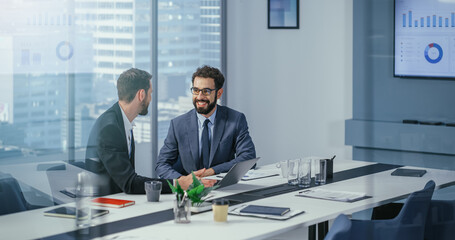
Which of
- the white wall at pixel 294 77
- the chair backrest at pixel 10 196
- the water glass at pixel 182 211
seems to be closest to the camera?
the chair backrest at pixel 10 196

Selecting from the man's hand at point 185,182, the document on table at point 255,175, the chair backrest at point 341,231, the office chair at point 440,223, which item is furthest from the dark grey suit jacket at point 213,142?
the chair backrest at point 341,231

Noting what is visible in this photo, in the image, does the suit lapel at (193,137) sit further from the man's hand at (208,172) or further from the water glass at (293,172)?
the water glass at (293,172)

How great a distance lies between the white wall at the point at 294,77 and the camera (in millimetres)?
5836

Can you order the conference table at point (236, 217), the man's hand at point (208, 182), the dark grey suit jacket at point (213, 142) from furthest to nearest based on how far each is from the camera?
the dark grey suit jacket at point (213, 142) < the man's hand at point (208, 182) < the conference table at point (236, 217)

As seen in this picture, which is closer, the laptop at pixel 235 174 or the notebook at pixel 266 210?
the notebook at pixel 266 210

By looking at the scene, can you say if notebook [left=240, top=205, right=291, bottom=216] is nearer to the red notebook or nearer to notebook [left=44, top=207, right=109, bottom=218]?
the red notebook

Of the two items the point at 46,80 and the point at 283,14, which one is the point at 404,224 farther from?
the point at 283,14

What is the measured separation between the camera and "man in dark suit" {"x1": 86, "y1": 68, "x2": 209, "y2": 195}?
338 cm

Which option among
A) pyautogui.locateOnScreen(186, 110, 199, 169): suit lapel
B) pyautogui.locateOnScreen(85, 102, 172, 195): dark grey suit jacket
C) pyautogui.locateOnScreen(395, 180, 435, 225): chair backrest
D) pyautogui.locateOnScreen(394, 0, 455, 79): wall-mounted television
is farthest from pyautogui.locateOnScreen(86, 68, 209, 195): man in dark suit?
pyautogui.locateOnScreen(394, 0, 455, 79): wall-mounted television

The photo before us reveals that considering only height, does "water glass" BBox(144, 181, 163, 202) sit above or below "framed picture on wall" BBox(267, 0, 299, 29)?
below

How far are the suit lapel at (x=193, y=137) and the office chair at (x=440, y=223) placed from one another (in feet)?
4.82

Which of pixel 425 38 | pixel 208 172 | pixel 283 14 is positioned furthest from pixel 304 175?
pixel 283 14

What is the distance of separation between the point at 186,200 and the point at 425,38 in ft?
8.19

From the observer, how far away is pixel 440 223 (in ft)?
12.8
